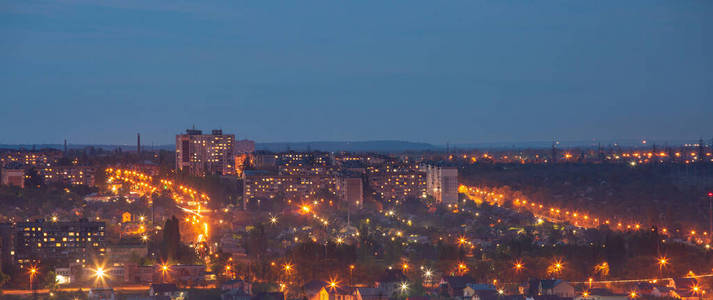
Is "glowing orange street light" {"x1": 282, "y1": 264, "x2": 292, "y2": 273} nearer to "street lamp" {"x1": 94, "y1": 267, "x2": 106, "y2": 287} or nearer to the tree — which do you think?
the tree

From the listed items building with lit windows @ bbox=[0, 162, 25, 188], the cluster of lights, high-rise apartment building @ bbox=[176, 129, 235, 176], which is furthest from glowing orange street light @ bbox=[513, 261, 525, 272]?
high-rise apartment building @ bbox=[176, 129, 235, 176]

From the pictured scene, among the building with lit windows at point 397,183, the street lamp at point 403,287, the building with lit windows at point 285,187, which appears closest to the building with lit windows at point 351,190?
the building with lit windows at point 285,187

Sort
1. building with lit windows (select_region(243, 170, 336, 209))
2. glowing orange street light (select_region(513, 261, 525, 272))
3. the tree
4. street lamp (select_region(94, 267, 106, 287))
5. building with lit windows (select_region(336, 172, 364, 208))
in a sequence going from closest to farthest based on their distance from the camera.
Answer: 1. glowing orange street light (select_region(513, 261, 525, 272))
2. street lamp (select_region(94, 267, 106, 287))
3. the tree
4. building with lit windows (select_region(336, 172, 364, 208))
5. building with lit windows (select_region(243, 170, 336, 209))

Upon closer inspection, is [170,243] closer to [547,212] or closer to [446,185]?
[547,212]

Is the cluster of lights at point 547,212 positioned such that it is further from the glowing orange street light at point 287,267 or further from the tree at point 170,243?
the tree at point 170,243

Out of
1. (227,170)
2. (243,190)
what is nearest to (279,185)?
(243,190)

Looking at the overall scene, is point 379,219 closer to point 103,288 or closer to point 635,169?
point 103,288
